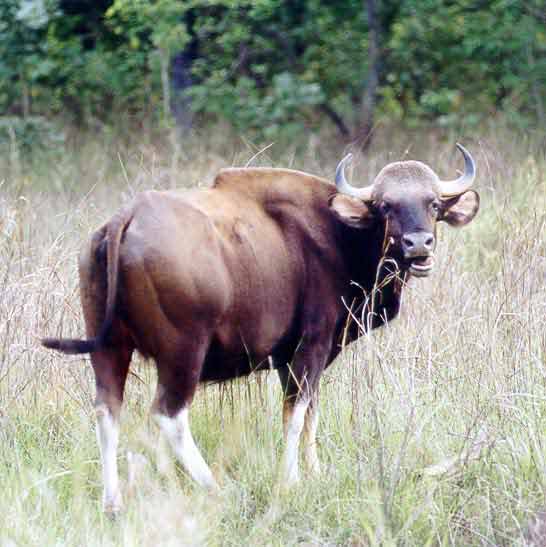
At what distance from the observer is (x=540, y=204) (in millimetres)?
8383

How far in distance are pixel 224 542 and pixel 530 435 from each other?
1447 millimetres

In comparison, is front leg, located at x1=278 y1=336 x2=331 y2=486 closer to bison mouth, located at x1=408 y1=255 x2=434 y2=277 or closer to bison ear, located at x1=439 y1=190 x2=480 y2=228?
bison mouth, located at x1=408 y1=255 x2=434 y2=277

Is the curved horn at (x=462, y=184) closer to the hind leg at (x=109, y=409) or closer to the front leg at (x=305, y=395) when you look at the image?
the front leg at (x=305, y=395)

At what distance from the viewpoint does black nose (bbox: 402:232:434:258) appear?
560 centimetres

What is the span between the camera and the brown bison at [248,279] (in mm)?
5051

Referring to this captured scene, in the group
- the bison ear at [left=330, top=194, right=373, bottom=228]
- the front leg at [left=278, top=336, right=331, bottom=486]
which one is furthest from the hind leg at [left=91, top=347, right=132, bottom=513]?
the bison ear at [left=330, top=194, right=373, bottom=228]

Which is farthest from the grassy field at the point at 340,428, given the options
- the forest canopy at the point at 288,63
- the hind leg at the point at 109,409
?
the forest canopy at the point at 288,63

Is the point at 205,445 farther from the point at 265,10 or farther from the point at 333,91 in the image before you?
the point at 333,91

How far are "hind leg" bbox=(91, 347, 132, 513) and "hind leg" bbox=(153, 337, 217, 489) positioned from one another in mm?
199

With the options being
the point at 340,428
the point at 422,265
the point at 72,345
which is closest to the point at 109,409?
the point at 72,345

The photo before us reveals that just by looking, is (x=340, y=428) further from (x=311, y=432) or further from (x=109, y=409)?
(x=109, y=409)

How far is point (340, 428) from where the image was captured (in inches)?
232

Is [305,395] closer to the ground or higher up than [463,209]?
closer to the ground

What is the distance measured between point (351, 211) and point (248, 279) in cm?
84
